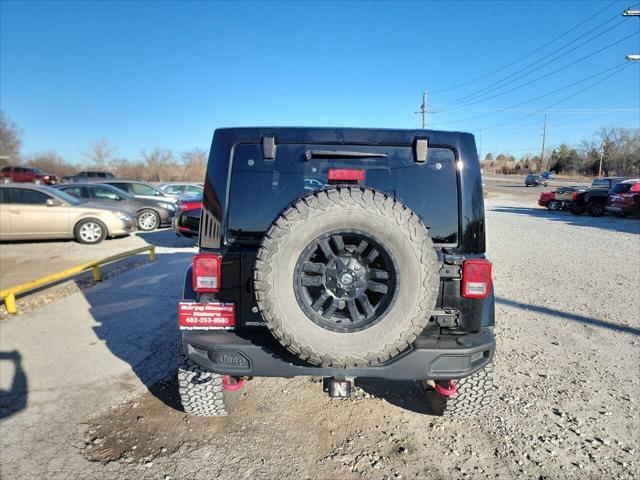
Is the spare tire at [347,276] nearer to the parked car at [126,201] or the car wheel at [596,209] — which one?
the parked car at [126,201]

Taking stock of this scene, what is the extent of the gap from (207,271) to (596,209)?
21.2 metres

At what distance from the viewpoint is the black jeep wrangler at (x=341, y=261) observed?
187 centimetres

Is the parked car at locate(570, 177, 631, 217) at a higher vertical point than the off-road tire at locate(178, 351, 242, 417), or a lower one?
higher

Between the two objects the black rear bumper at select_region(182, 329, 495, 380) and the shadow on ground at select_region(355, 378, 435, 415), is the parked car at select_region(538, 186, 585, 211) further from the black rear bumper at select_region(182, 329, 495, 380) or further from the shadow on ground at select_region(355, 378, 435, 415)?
the black rear bumper at select_region(182, 329, 495, 380)

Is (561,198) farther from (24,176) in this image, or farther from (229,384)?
(24,176)

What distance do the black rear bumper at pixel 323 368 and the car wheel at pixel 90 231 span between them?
8.94 metres

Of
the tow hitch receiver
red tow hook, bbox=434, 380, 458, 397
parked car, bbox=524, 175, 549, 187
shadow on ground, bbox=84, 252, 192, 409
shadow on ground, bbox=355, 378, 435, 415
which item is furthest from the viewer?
parked car, bbox=524, 175, 549, 187

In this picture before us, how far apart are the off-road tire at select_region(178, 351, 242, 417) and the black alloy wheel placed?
1027mm

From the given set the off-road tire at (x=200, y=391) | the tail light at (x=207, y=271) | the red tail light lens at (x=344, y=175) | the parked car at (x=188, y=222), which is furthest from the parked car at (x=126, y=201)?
the red tail light lens at (x=344, y=175)

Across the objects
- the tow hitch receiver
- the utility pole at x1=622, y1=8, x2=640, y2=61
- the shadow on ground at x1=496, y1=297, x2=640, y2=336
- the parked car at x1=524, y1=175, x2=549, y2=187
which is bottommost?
the shadow on ground at x1=496, y1=297, x2=640, y2=336

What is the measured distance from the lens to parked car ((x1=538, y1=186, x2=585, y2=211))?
19469 millimetres

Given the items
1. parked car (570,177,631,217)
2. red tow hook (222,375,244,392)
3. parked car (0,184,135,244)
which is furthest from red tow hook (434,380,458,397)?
parked car (570,177,631,217)

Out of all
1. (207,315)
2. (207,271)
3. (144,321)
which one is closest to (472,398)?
(207,315)

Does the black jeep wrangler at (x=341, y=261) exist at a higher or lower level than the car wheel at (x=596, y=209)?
higher
